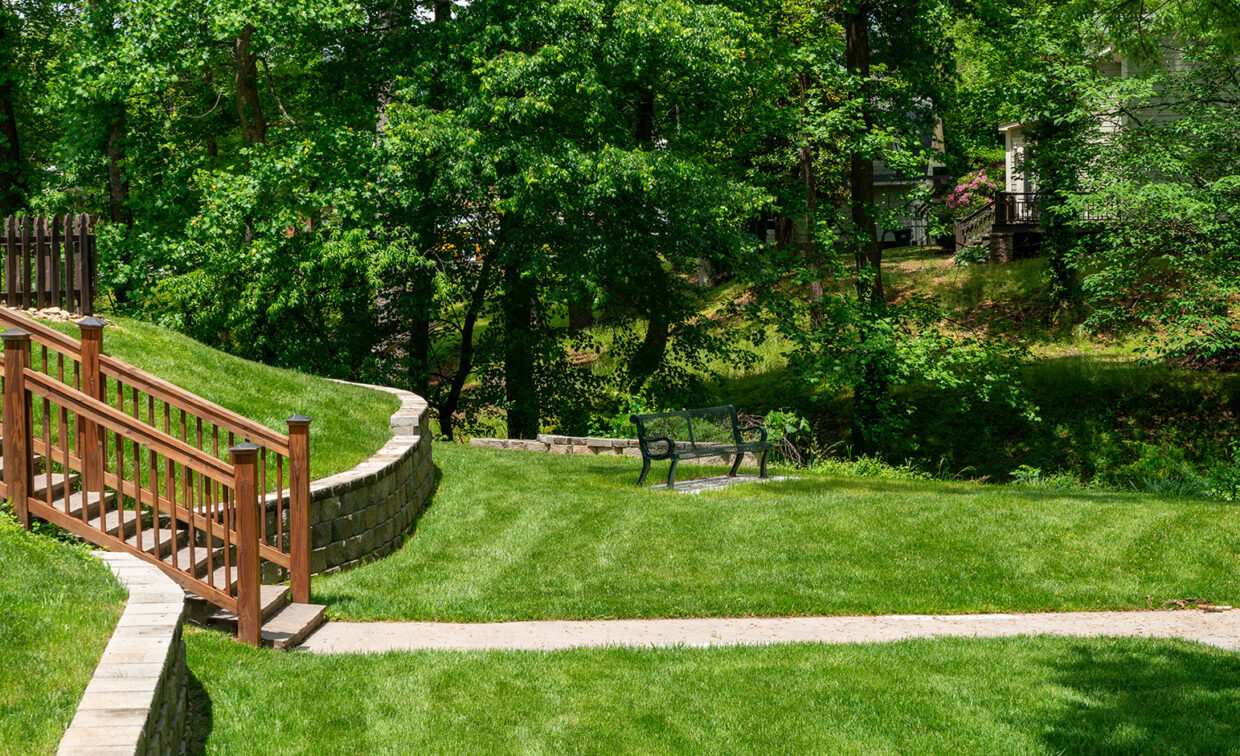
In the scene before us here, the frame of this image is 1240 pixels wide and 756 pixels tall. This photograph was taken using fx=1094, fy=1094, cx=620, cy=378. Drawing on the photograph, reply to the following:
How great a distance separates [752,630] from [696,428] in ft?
30.3

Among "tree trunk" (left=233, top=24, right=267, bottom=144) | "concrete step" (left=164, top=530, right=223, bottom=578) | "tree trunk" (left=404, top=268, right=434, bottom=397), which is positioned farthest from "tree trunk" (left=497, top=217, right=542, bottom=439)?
"concrete step" (left=164, top=530, right=223, bottom=578)

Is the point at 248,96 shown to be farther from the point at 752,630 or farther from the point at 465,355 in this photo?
the point at 752,630

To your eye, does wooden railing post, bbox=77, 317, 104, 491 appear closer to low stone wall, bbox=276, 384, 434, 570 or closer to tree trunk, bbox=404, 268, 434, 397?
low stone wall, bbox=276, 384, 434, 570

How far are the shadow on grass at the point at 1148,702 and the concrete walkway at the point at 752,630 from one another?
689 mm

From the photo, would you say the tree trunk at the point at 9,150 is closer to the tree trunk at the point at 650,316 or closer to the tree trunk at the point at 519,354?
the tree trunk at the point at 519,354

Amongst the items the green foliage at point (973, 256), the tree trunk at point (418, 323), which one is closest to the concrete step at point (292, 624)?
the tree trunk at point (418, 323)

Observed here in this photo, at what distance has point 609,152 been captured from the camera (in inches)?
694

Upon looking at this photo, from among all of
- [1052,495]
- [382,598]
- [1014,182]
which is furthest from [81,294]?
[1014,182]

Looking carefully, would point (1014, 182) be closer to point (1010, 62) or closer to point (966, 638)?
point (1010, 62)

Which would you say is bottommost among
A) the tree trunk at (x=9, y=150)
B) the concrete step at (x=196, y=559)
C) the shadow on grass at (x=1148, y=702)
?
the shadow on grass at (x=1148, y=702)

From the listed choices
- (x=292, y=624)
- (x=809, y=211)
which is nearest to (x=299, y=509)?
(x=292, y=624)

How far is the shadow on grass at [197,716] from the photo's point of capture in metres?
5.10

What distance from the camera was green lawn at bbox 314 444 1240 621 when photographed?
874cm

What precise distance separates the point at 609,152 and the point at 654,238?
9.00 feet
